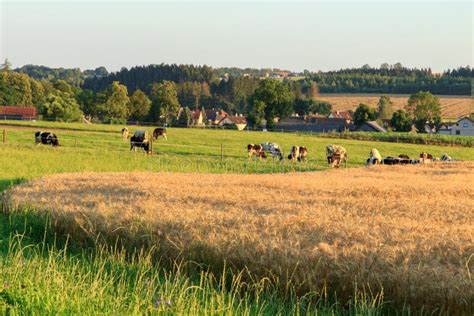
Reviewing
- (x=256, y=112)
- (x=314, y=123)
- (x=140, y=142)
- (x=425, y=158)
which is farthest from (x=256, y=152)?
(x=314, y=123)

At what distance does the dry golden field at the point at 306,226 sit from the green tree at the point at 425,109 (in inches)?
4290

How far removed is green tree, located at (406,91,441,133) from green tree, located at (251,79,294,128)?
25934mm

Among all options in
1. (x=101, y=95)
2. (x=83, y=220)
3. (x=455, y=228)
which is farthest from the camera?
(x=101, y=95)

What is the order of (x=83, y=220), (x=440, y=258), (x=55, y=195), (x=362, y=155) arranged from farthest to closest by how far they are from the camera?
1. (x=362, y=155)
2. (x=55, y=195)
3. (x=83, y=220)
4. (x=440, y=258)

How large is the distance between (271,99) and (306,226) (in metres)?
102

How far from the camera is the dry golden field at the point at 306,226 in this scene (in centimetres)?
750

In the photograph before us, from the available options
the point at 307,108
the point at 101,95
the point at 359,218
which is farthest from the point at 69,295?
the point at 307,108

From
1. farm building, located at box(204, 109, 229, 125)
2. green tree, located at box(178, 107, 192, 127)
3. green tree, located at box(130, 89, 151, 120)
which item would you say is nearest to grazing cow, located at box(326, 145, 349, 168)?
green tree, located at box(130, 89, 151, 120)

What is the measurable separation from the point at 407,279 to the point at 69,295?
3.74 metres

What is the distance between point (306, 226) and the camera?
9953 mm

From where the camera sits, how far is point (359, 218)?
10.8 meters

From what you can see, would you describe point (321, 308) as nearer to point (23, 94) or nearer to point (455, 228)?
point (455, 228)

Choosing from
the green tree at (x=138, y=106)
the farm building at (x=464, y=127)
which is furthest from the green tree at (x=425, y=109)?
the green tree at (x=138, y=106)

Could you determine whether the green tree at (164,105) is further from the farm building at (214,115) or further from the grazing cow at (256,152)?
the grazing cow at (256,152)
